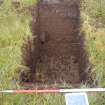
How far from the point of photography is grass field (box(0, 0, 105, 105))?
285 cm

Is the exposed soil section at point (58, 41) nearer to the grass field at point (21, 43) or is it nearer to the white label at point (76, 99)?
the grass field at point (21, 43)

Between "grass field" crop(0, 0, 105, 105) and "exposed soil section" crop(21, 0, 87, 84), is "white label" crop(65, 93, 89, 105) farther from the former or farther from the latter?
"exposed soil section" crop(21, 0, 87, 84)

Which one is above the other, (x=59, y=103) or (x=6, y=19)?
(x=6, y=19)

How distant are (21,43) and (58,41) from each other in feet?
4.22

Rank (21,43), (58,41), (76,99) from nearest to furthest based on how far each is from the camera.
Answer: (76,99), (21,43), (58,41)

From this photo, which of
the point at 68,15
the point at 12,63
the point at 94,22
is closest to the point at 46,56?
the point at 68,15

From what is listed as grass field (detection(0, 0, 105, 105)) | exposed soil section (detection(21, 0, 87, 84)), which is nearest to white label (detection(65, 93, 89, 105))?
grass field (detection(0, 0, 105, 105))

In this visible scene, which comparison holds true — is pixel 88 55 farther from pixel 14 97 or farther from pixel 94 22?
pixel 14 97

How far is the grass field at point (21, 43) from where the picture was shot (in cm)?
285

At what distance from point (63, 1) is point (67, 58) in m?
0.80

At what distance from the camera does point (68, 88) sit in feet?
9.87

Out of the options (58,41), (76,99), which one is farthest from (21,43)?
(58,41)

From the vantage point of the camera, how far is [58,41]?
4.75m

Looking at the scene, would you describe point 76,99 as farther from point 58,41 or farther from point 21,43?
point 58,41
